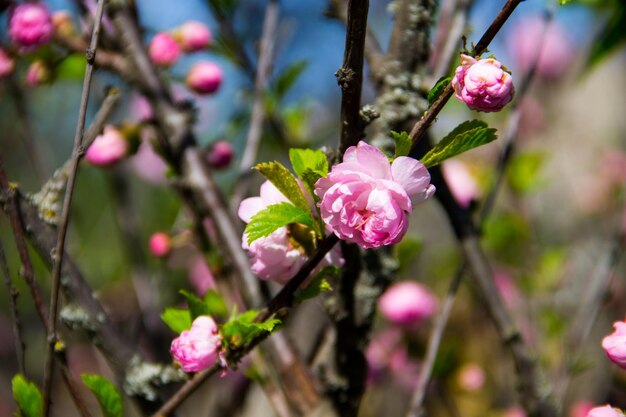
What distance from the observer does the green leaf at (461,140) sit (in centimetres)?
58

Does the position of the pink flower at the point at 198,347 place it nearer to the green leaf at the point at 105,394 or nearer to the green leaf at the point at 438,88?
the green leaf at the point at 105,394

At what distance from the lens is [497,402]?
6.55ft

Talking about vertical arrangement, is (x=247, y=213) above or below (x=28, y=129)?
below

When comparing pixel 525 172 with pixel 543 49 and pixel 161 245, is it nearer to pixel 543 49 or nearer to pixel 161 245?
pixel 161 245

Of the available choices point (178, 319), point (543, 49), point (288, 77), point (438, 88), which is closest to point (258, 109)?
point (288, 77)

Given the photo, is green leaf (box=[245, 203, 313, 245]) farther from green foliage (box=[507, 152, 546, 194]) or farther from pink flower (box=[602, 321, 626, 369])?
green foliage (box=[507, 152, 546, 194])

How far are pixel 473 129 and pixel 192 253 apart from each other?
5.40 ft

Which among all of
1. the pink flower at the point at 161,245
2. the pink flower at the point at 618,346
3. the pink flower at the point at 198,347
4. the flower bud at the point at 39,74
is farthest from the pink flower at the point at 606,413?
the flower bud at the point at 39,74

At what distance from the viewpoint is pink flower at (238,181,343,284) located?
654 mm

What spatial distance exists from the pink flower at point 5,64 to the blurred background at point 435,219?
0.05m

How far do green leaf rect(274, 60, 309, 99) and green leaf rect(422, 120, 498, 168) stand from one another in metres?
0.83

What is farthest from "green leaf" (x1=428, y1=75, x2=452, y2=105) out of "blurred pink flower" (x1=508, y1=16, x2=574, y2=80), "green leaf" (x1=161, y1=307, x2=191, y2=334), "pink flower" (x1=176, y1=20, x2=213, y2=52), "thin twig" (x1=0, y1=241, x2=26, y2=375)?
"blurred pink flower" (x1=508, y1=16, x2=574, y2=80)

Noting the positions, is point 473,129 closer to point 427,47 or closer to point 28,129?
point 427,47

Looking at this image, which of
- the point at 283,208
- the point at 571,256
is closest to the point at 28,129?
the point at 283,208
